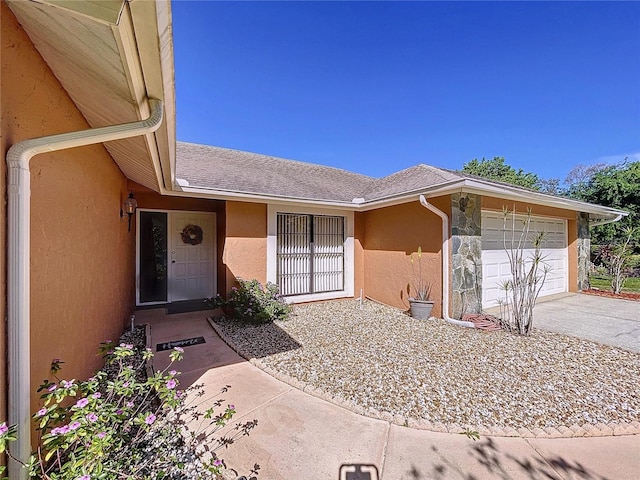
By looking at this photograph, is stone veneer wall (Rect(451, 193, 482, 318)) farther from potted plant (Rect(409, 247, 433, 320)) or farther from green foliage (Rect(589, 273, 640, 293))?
green foliage (Rect(589, 273, 640, 293))

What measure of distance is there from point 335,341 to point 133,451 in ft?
11.2

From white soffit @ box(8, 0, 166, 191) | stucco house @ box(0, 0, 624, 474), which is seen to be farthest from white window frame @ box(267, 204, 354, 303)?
white soffit @ box(8, 0, 166, 191)

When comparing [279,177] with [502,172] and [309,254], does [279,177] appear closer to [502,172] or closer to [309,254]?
[309,254]

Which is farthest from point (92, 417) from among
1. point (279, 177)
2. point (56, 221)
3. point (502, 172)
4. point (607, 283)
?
point (502, 172)

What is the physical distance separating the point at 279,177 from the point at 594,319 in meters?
8.76

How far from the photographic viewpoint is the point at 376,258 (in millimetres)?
7949

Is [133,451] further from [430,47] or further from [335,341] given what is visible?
[430,47]

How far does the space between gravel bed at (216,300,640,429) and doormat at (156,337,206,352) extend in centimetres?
57

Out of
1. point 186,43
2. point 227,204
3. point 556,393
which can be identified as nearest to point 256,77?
point 186,43

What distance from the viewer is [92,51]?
5.21 feet

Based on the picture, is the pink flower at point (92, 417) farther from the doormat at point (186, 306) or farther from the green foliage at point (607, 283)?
the green foliage at point (607, 283)

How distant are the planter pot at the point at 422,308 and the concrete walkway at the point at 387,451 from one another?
3.59 m

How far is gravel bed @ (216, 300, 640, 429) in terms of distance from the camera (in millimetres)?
2885

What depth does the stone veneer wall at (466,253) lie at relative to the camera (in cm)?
592
